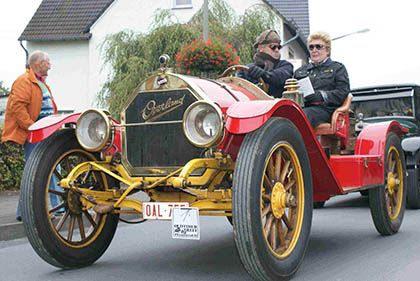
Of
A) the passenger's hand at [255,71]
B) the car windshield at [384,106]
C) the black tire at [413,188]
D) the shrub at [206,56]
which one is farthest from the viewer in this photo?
the shrub at [206,56]

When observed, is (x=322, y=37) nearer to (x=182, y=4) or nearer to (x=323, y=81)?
(x=323, y=81)

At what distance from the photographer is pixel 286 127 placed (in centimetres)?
368

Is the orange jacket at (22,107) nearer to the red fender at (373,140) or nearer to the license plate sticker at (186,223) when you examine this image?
the license plate sticker at (186,223)

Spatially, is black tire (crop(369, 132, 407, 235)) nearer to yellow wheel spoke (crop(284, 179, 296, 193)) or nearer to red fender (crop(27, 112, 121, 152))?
yellow wheel spoke (crop(284, 179, 296, 193))

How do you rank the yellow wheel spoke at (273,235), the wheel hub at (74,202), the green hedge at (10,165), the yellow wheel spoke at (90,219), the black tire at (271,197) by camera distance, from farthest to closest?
the green hedge at (10,165)
the yellow wheel spoke at (90,219)
the wheel hub at (74,202)
the yellow wheel spoke at (273,235)
the black tire at (271,197)

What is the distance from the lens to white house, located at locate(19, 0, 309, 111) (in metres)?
26.1

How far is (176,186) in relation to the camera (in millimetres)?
3459

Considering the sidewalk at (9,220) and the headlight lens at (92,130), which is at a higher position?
the headlight lens at (92,130)

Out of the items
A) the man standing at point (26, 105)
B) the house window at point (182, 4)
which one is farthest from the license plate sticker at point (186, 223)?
the house window at point (182, 4)

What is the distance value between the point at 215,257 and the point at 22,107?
10.2 feet

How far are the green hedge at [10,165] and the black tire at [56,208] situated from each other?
526 centimetres

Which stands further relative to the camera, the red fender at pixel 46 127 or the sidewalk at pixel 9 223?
the sidewalk at pixel 9 223

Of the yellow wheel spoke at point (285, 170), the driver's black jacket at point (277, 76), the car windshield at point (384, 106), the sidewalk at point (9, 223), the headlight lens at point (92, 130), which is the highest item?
the driver's black jacket at point (277, 76)

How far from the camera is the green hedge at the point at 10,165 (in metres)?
9.23
